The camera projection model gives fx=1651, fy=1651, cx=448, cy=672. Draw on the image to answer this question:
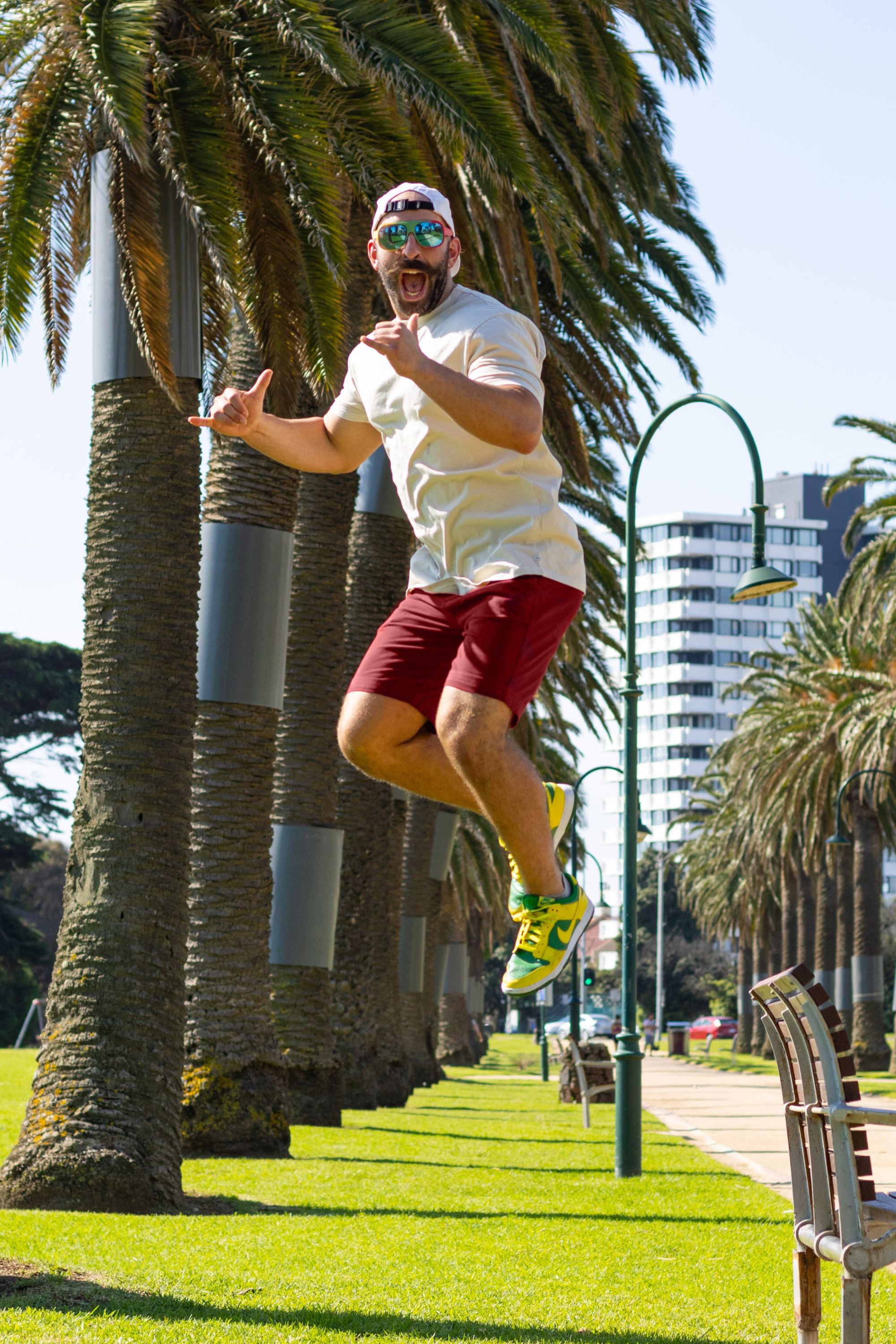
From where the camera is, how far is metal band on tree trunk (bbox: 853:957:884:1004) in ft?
142

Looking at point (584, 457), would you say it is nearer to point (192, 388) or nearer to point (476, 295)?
point (192, 388)

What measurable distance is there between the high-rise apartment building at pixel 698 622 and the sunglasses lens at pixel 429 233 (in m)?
153

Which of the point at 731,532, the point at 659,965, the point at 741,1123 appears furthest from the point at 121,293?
the point at 731,532

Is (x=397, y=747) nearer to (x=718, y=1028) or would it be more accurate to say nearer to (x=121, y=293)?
(x=121, y=293)

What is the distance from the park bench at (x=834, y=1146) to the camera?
13.9ft

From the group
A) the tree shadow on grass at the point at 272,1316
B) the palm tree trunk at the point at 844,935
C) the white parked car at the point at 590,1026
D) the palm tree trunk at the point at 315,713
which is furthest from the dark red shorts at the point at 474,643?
the white parked car at the point at 590,1026

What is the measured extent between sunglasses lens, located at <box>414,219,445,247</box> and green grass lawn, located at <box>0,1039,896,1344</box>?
395 centimetres

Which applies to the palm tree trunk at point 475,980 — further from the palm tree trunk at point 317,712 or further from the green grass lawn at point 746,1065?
the palm tree trunk at point 317,712

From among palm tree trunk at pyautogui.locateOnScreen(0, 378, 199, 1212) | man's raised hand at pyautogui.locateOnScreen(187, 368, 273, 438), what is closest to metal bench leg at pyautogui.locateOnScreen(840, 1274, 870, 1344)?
man's raised hand at pyautogui.locateOnScreen(187, 368, 273, 438)

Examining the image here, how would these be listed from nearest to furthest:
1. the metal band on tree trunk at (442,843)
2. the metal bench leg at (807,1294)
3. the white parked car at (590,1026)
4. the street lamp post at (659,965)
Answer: the metal bench leg at (807,1294) → the metal band on tree trunk at (442,843) → the white parked car at (590,1026) → the street lamp post at (659,965)

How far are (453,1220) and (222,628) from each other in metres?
5.24

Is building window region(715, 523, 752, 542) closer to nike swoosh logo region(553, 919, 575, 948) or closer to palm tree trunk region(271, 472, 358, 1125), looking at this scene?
palm tree trunk region(271, 472, 358, 1125)

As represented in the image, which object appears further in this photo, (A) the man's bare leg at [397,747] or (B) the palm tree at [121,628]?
(B) the palm tree at [121,628]

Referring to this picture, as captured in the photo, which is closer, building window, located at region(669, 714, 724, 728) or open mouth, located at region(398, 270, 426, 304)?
open mouth, located at region(398, 270, 426, 304)
